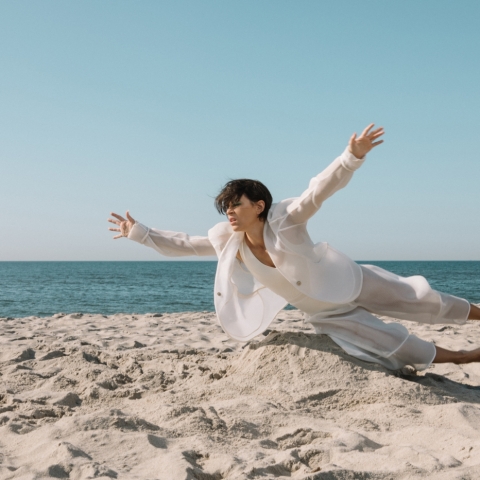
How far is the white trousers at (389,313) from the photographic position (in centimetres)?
420

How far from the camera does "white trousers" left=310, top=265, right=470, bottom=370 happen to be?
420 cm

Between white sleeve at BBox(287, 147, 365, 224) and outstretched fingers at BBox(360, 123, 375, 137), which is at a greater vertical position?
outstretched fingers at BBox(360, 123, 375, 137)

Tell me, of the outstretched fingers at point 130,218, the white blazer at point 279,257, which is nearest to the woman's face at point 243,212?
the white blazer at point 279,257

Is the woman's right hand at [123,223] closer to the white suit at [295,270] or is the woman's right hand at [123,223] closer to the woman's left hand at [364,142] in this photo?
the white suit at [295,270]

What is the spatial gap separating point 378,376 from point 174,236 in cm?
221

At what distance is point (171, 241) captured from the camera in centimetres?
476

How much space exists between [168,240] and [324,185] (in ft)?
5.71

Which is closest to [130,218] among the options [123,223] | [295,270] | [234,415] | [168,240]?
[123,223]

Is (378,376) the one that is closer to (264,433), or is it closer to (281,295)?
(281,295)

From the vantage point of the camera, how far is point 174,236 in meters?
4.80

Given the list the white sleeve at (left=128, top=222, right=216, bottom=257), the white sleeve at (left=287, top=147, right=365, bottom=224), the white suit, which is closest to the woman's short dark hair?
the white suit

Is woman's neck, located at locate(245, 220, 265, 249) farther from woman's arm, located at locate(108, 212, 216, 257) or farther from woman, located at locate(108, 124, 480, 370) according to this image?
woman's arm, located at locate(108, 212, 216, 257)

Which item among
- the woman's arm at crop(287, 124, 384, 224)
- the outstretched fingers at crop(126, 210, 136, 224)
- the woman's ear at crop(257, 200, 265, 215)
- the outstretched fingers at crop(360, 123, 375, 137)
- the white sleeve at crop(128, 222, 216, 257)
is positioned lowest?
the white sleeve at crop(128, 222, 216, 257)

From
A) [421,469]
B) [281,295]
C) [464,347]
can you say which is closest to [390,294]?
[281,295]
